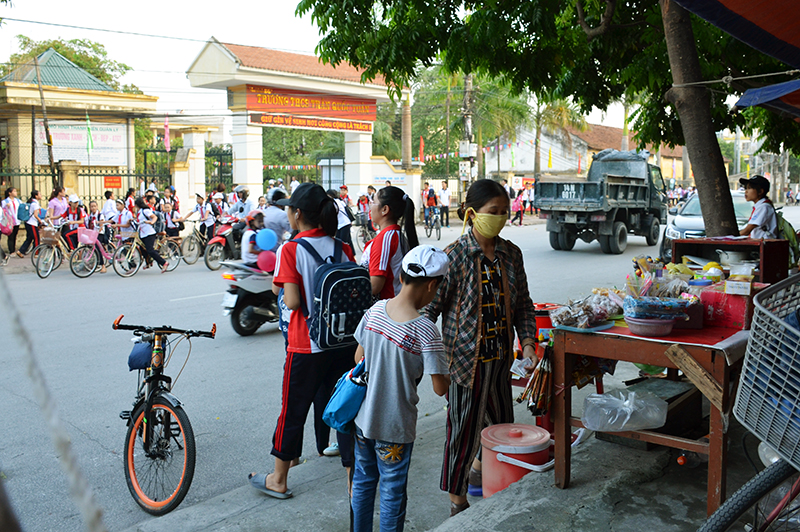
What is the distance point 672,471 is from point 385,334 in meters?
2.01

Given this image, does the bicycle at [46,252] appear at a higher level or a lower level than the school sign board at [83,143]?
lower

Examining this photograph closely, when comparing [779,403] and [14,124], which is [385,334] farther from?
[14,124]

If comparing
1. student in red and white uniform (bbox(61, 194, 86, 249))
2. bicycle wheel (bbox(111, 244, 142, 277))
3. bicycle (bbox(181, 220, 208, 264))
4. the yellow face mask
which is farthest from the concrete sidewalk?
student in red and white uniform (bbox(61, 194, 86, 249))

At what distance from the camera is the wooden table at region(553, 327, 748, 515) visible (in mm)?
3088

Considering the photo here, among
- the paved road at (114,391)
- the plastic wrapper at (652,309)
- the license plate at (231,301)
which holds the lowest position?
the paved road at (114,391)

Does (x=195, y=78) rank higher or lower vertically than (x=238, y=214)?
higher

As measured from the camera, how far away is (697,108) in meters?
5.29

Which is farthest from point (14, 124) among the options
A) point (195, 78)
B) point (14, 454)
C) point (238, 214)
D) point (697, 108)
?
point (697, 108)

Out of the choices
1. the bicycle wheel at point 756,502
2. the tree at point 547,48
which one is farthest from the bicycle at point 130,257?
the bicycle wheel at point 756,502

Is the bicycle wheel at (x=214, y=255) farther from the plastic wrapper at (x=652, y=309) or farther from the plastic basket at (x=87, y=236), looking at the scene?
the plastic wrapper at (x=652, y=309)

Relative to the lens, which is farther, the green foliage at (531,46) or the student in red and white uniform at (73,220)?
the student in red and white uniform at (73,220)

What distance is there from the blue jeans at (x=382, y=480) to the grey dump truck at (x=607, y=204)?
14.6 metres

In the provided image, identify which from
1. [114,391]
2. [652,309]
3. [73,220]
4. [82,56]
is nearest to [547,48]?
[652,309]

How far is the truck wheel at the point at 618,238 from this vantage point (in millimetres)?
16875
